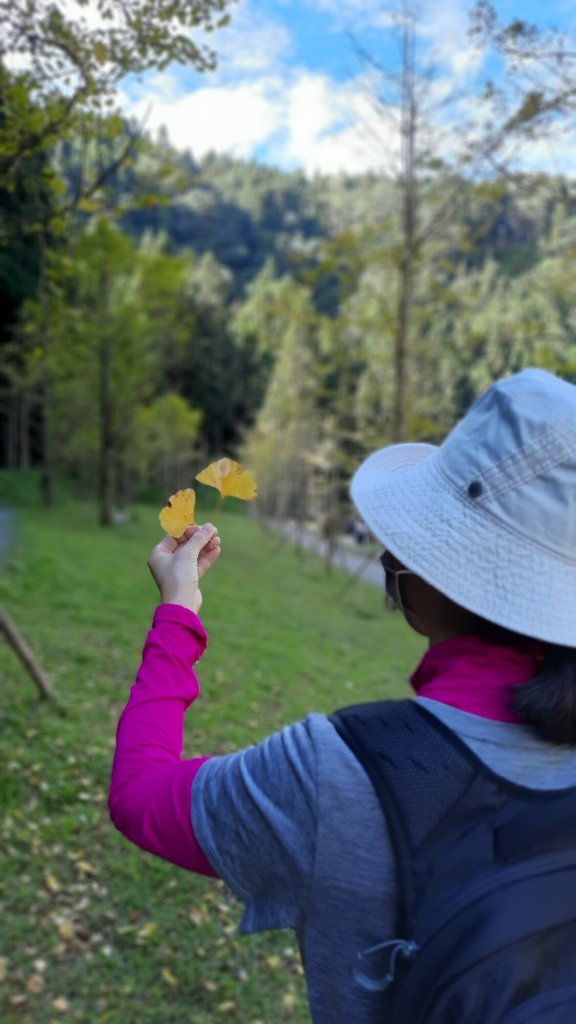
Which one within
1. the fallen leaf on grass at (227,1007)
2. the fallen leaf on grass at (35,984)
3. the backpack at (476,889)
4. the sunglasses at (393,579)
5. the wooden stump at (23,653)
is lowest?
the fallen leaf on grass at (227,1007)

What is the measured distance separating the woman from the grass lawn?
253 cm

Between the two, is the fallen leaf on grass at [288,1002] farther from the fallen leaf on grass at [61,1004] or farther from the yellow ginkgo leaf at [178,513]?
the yellow ginkgo leaf at [178,513]

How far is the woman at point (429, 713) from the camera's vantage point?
0.82 meters

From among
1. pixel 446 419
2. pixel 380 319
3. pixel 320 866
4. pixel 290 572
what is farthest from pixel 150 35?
pixel 290 572

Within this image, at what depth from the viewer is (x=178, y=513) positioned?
111 cm

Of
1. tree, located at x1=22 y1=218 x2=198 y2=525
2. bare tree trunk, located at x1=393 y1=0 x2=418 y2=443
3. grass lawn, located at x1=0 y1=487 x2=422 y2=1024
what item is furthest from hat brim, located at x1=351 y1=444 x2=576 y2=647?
tree, located at x1=22 y1=218 x2=198 y2=525

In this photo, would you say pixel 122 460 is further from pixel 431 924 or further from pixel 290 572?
pixel 431 924

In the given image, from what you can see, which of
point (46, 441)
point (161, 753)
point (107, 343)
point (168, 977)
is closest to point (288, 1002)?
point (168, 977)

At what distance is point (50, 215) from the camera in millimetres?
3900

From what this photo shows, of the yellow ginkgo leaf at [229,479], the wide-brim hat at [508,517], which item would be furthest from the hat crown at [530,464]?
the yellow ginkgo leaf at [229,479]

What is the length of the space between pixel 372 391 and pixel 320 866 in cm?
1392

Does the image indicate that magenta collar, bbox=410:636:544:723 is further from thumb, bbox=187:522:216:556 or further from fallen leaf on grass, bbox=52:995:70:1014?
fallen leaf on grass, bbox=52:995:70:1014

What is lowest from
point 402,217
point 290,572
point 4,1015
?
point 290,572

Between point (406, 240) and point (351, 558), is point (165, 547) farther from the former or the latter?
point (351, 558)
